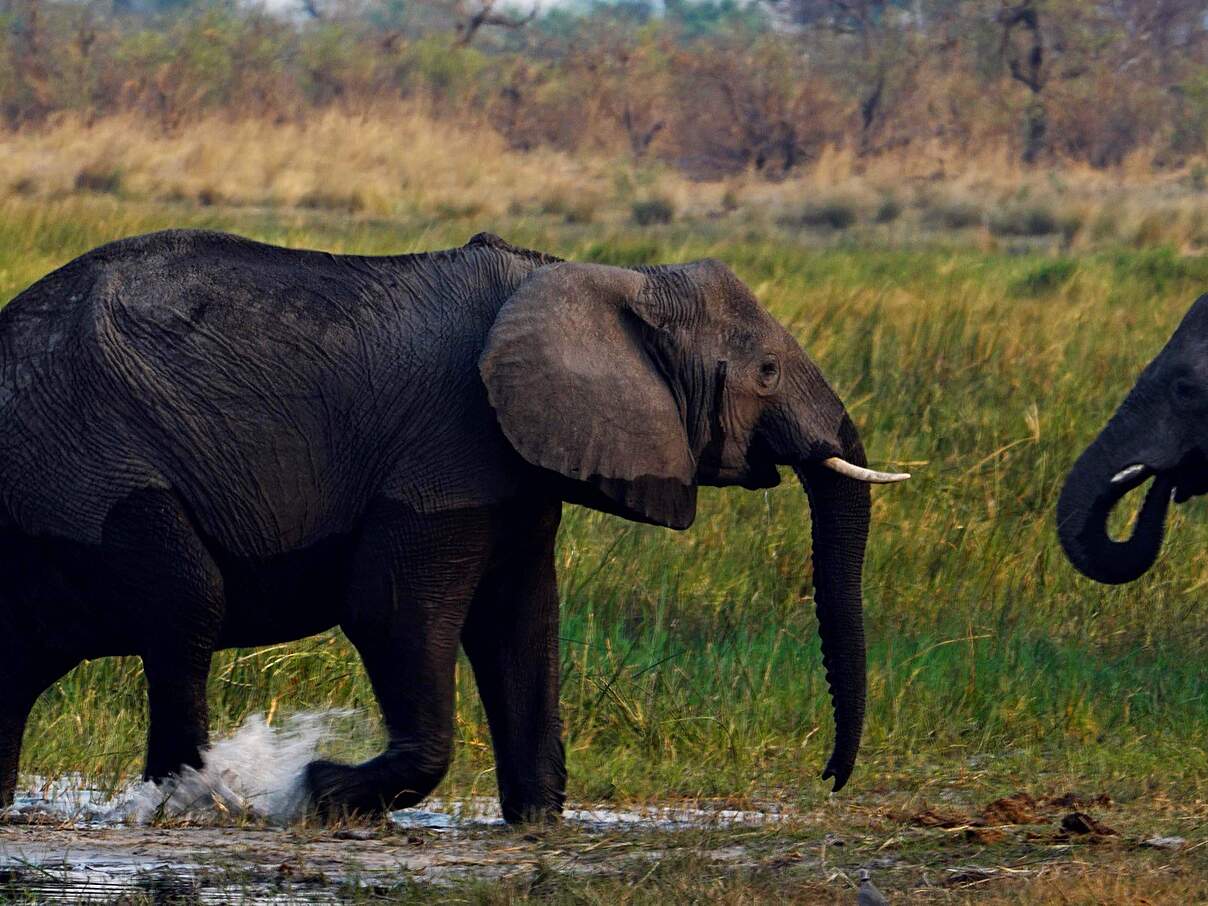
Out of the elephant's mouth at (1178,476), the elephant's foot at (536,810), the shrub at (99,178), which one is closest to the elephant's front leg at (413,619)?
the elephant's foot at (536,810)

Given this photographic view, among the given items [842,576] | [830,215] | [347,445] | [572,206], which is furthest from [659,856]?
[830,215]

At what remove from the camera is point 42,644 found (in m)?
5.48

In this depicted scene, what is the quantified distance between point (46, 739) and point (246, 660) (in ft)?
2.21

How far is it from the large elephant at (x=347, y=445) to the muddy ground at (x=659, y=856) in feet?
0.69

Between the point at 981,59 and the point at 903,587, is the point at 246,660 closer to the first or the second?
the point at 903,587

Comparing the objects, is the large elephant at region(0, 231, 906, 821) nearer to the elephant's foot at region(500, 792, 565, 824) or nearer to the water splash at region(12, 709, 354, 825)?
the water splash at region(12, 709, 354, 825)

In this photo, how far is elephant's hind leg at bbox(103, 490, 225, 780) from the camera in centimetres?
520

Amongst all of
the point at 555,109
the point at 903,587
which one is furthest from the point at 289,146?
the point at 903,587

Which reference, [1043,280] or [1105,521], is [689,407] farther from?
[1043,280]

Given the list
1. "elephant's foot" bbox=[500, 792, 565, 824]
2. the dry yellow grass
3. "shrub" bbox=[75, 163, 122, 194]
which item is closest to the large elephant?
"elephant's foot" bbox=[500, 792, 565, 824]

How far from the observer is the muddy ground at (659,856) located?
480 centimetres

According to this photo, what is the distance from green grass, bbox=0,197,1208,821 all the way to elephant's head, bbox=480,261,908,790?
74 cm

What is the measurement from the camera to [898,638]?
7863mm

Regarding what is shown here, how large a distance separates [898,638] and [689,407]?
2519mm
